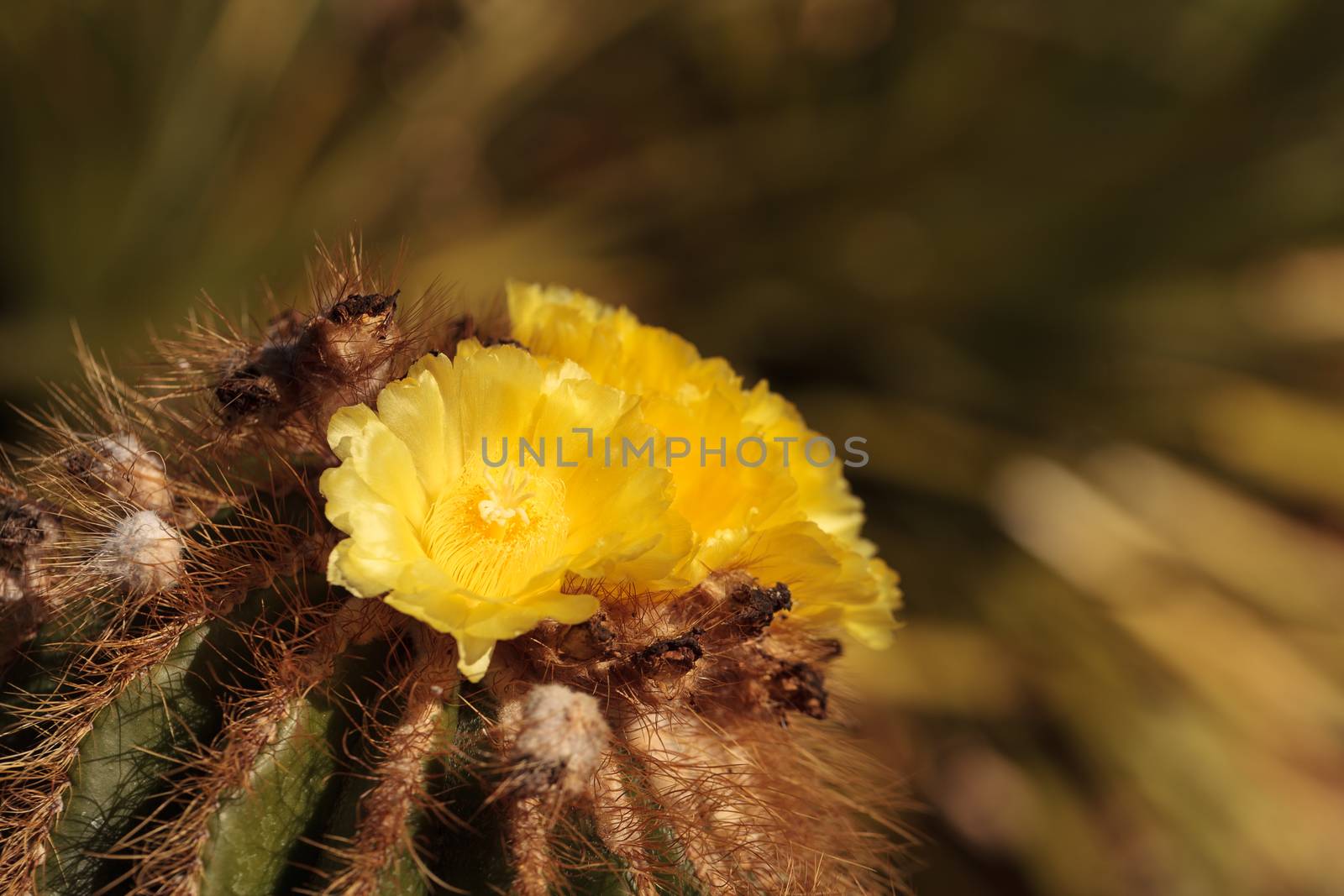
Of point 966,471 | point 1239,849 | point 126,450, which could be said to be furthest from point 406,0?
point 1239,849

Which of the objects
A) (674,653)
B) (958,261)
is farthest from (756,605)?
(958,261)

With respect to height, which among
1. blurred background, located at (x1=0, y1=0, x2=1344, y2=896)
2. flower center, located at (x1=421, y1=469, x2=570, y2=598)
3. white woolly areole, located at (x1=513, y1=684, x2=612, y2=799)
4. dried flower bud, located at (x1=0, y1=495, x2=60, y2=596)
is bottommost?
blurred background, located at (x1=0, y1=0, x2=1344, y2=896)

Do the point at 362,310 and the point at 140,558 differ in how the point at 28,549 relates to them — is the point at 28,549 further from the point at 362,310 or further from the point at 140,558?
the point at 362,310

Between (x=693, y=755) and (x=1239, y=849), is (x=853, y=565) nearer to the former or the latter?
(x=693, y=755)

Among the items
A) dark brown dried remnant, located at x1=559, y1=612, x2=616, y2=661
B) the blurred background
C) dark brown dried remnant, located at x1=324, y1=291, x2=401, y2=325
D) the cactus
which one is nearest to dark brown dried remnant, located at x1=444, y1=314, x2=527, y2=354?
the cactus

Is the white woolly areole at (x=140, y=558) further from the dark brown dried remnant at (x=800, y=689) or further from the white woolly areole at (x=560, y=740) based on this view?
the dark brown dried remnant at (x=800, y=689)

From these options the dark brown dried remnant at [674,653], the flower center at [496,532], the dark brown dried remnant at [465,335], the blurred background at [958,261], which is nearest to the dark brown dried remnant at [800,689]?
the dark brown dried remnant at [674,653]

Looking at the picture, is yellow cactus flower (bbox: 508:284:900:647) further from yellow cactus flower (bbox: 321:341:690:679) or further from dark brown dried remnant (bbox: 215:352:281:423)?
dark brown dried remnant (bbox: 215:352:281:423)
